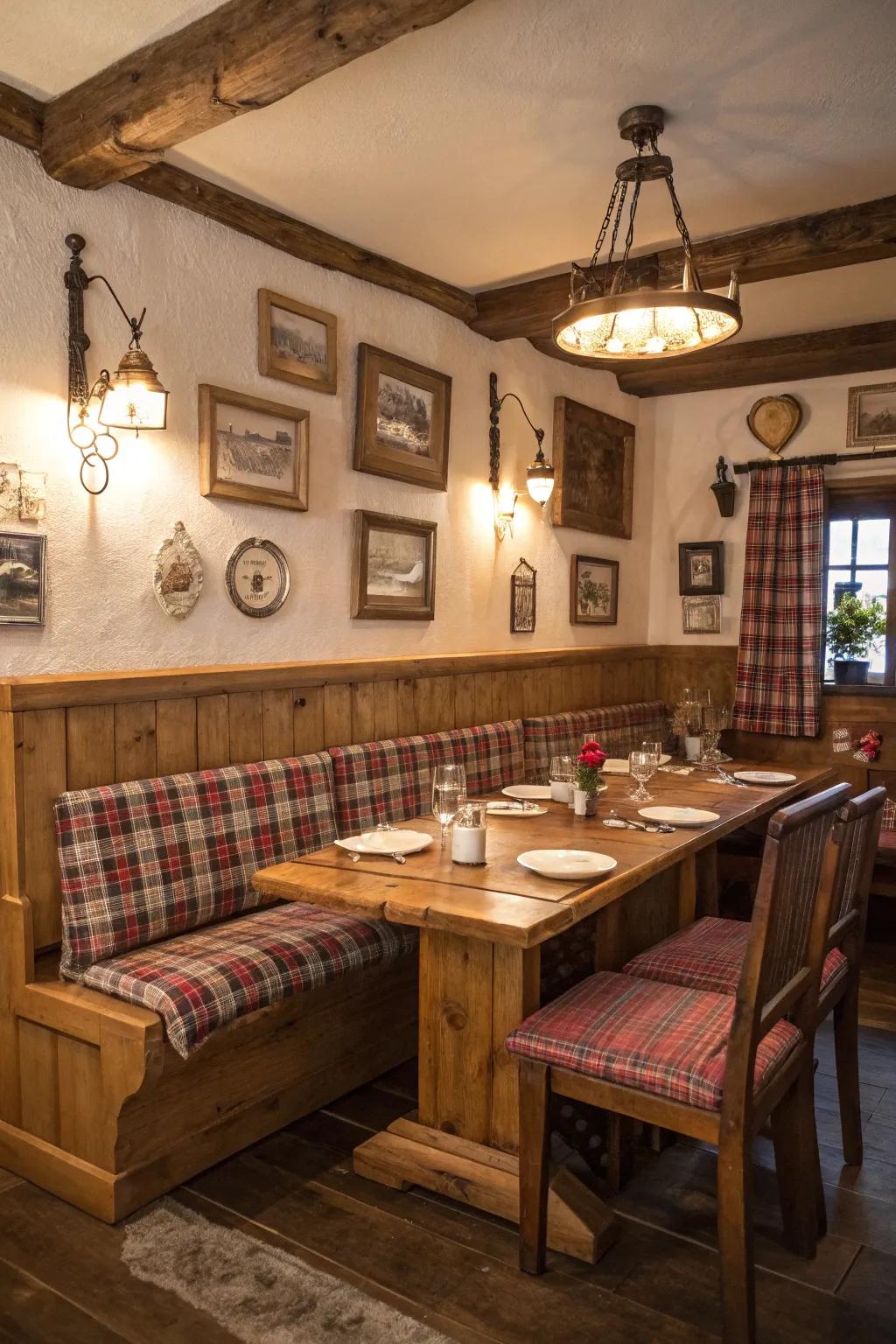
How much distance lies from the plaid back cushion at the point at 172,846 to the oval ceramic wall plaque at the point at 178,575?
1.83 feet

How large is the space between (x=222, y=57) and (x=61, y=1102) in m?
2.62

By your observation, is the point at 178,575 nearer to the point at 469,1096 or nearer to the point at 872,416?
the point at 469,1096

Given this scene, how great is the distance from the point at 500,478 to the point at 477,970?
283 centimetres

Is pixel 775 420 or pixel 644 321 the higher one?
pixel 775 420

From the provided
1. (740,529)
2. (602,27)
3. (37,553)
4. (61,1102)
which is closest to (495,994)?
(61,1102)

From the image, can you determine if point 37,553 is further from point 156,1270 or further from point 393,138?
point 156,1270

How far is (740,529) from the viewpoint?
18.7 feet

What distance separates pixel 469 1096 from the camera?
98.4 inches

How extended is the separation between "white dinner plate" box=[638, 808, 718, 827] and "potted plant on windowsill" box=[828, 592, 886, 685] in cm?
246

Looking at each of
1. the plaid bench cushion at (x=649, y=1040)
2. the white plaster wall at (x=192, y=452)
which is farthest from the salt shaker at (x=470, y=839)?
the white plaster wall at (x=192, y=452)

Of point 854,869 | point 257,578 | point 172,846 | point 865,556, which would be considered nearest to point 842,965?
point 854,869

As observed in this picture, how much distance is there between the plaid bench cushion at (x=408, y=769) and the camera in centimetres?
357

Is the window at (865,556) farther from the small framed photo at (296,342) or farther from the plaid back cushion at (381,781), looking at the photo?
the small framed photo at (296,342)

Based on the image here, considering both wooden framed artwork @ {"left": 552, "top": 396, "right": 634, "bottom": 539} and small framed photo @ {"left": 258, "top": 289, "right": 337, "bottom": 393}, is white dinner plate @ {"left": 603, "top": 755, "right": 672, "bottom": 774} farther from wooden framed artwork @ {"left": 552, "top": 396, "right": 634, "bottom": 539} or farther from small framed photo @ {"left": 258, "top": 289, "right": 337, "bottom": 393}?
small framed photo @ {"left": 258, "top": 289, "right": 337, "bottom": 393}
